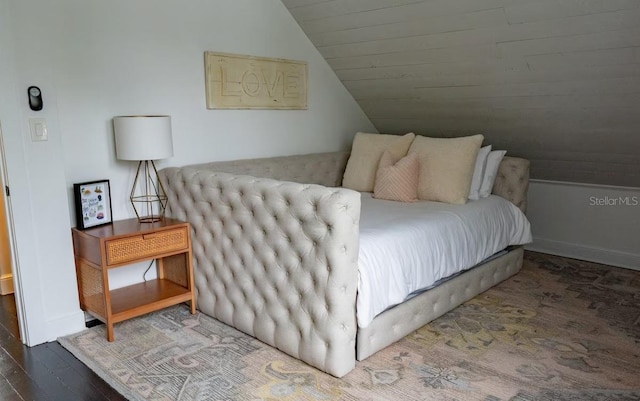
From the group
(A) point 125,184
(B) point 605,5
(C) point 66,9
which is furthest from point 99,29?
(B) point 605,5

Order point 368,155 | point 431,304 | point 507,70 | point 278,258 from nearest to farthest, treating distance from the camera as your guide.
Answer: point 278,258, point 431,304, point 507,70, point 368,155

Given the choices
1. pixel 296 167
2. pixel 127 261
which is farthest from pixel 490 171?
pixel 127 261

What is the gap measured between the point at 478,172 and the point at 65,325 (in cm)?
285

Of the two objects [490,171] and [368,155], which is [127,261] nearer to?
[368,155]

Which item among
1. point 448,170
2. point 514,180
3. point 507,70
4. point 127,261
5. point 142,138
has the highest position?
point 507,70

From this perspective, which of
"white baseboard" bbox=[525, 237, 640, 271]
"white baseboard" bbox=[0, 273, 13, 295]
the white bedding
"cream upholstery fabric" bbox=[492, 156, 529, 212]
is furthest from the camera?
"white baseboard" bbox=[525, 237, 640, 271]

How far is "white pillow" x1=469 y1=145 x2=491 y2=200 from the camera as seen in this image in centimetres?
354

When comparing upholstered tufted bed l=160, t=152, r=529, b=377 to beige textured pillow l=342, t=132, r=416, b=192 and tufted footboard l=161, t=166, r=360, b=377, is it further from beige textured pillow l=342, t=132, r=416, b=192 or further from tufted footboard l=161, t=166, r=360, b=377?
beige textured pillow l=342, t=132, r=416, b=192

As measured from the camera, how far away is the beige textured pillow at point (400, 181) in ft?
11.3

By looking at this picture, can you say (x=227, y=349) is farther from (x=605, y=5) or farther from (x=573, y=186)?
(x=573, y=186)

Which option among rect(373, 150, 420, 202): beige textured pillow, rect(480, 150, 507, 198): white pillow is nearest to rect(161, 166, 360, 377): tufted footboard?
rect(373, 150, 420, 202): beige textured pillow

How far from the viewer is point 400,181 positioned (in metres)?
3.44

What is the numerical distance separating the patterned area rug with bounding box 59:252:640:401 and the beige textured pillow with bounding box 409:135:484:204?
74 centimetres

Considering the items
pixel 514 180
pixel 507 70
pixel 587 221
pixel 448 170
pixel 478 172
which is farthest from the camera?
pixel 587 221
